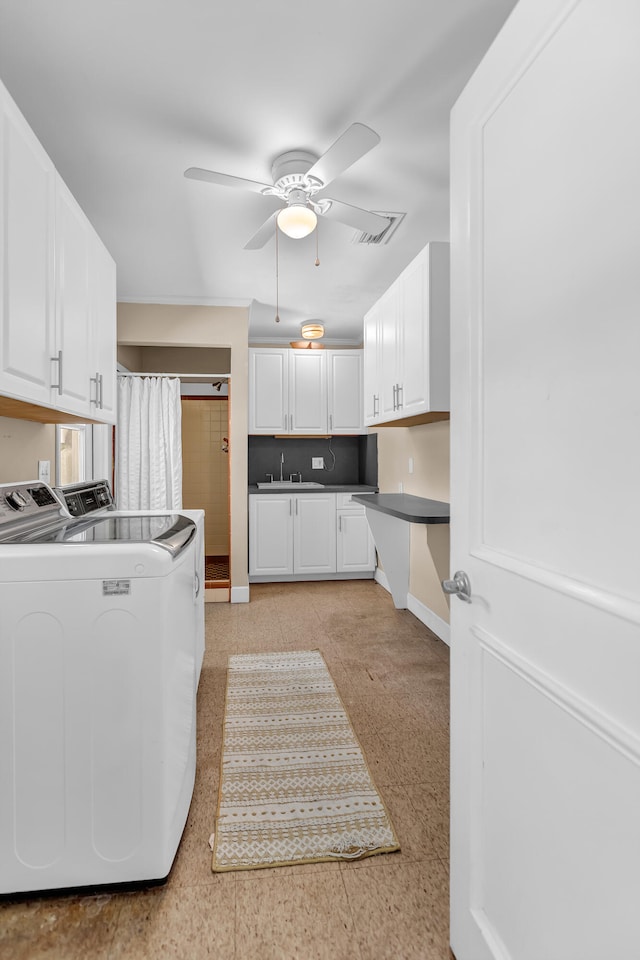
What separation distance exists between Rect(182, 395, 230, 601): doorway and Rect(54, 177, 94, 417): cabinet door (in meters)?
2.47

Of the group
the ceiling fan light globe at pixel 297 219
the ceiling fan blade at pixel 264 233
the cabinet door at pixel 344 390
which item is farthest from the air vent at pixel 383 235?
the cabinet door at pixel 344 390

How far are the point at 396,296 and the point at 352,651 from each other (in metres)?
2.16

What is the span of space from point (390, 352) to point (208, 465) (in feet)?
7.49

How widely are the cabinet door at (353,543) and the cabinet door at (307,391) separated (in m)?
0.90

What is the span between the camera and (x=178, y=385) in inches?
160

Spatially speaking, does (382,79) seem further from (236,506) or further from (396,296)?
(236,506)

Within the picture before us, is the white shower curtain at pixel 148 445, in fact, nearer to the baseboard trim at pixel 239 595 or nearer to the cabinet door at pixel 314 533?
the baseboard trim at pixel 239 595

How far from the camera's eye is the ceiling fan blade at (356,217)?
2.34 m

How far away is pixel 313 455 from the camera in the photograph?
5543 millimetres

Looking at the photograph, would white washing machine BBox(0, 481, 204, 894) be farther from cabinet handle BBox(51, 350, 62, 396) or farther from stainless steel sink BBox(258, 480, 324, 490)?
stainless steel sink BBox(258, 480, 324, 490)

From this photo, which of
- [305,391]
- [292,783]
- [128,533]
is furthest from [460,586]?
[305,391]

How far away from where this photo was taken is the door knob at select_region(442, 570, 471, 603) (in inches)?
45.1

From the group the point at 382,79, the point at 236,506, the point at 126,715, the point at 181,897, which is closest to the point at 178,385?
the point at 236,506

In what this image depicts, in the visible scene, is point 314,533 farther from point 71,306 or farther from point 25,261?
point 25,261
